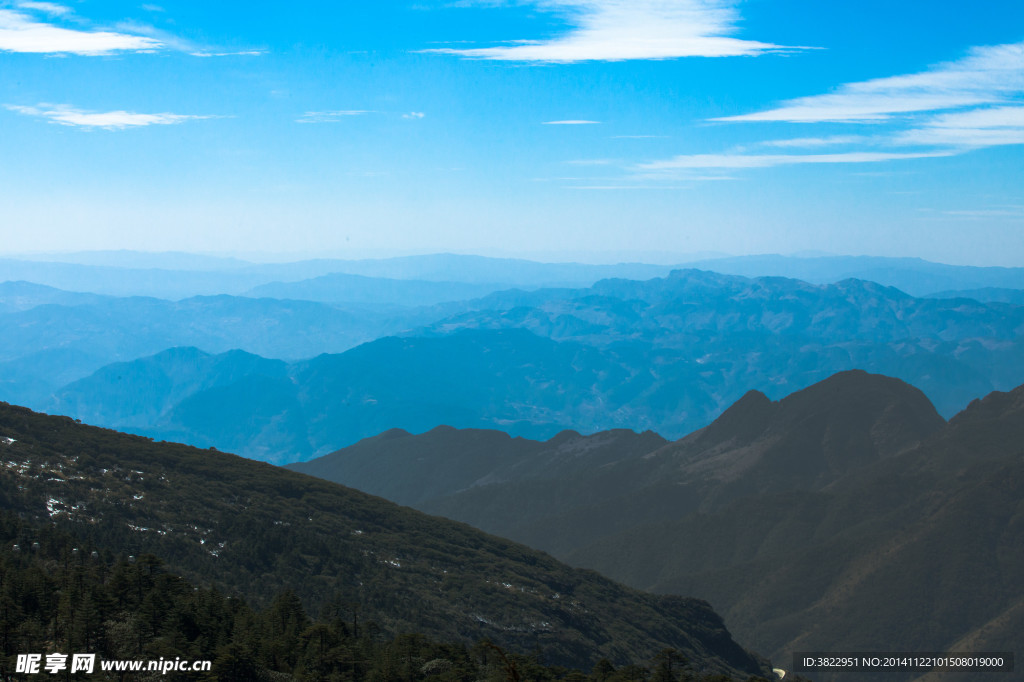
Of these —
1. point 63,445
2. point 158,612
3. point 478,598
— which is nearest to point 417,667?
point 158,612

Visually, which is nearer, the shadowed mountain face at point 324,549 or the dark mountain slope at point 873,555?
the shadowed mountain face at point 324,549

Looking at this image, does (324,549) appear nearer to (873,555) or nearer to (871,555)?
(873,555)

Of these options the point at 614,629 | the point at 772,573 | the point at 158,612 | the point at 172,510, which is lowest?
the point at 772,573

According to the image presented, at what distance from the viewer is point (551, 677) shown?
4788 centimetres

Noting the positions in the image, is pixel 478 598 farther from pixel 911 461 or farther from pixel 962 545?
pixel 911 461

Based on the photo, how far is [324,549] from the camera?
89438 millimetres

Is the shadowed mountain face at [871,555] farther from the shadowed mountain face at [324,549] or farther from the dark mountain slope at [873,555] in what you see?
the shadowed mountain face at [324,549]

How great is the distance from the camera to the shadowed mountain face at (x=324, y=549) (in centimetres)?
7488

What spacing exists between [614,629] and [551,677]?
56993 millimetres

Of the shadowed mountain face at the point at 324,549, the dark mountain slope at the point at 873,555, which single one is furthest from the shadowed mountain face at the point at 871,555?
the shadowed mountain face at the point at 324,549

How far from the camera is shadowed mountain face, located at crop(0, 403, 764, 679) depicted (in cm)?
7488

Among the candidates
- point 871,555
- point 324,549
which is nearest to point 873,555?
point 871,555

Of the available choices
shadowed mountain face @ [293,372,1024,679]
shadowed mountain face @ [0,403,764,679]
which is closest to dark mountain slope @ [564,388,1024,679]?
shadowed mountain face @ [293,372,1024,679]

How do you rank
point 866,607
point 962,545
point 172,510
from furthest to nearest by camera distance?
point 962,545, point 866,607, point 172,510
